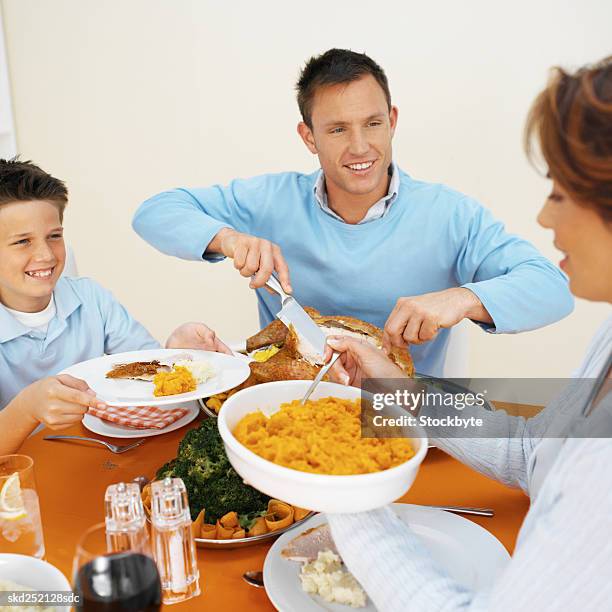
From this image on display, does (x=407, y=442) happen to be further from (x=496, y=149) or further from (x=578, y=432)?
(x=496, y=149)

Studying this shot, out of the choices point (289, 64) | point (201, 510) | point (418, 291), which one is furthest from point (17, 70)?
point (201, 510)

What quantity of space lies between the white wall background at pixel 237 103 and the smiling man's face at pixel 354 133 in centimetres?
120

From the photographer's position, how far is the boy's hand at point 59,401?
1.30 meters

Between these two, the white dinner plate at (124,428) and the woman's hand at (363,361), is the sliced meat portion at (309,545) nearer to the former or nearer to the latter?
the woman's hand at (363,361)

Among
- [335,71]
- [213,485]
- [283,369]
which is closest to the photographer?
[213,485]

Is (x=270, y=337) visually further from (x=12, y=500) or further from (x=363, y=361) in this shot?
(x=12, y=500)

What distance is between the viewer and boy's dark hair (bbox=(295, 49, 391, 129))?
76.2 inches

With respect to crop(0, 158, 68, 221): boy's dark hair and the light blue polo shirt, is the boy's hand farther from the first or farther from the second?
crop(0, 158, 68, 221): boy's dark hair

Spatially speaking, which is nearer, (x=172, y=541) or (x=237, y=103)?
(x=172, y=541)

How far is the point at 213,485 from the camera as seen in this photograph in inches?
46.1

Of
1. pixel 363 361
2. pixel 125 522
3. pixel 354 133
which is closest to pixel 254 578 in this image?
pixel 125 522

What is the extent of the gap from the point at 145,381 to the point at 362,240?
0.94 m

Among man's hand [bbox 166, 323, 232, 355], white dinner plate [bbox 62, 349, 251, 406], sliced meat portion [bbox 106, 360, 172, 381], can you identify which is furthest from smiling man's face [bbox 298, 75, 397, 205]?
sliced meat portion [bbox 106, 360, 172, 381]

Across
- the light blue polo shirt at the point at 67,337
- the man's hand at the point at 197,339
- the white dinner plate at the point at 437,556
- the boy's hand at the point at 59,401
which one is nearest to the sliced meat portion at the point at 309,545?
the white dinner plate at the point at 437,556
